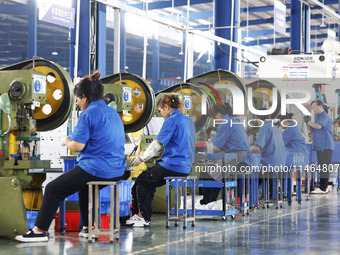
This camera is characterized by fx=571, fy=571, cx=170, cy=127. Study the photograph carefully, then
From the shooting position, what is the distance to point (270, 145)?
8453mm

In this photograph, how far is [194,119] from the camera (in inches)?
330

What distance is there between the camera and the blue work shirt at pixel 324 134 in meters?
10.1

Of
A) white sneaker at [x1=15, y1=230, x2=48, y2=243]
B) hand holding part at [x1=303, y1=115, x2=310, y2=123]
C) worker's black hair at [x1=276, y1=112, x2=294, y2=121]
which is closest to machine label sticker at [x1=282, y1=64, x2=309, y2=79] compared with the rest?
worker's black hair at [x1=276, y1=112, x2=294, y2=121]

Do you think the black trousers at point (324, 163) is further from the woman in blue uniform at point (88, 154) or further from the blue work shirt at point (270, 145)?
the woman in blue uniform at point (88, 154)

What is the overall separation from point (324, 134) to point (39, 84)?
644 cm

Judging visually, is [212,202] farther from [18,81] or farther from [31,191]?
[18,81]

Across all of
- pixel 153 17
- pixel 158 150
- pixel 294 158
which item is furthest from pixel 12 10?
pixel 158 150

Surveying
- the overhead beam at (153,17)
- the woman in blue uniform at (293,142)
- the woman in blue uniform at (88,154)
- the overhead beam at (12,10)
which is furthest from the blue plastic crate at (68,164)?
the overhead beam at (12,10)

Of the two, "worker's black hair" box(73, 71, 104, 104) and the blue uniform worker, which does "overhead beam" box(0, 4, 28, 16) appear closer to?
the blue uniform worker

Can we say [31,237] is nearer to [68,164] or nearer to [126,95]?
[68,164]

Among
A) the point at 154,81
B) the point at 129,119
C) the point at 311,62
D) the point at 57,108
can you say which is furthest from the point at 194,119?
the point at 154,81

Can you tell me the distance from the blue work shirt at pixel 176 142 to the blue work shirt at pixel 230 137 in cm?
118

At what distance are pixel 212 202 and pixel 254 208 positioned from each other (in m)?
1.39

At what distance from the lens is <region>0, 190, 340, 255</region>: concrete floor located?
4.78 metres
